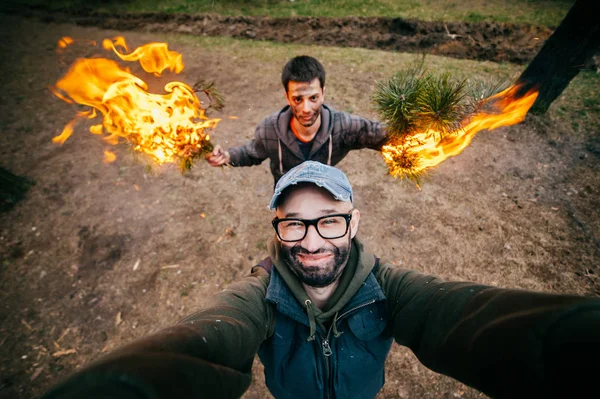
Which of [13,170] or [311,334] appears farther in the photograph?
[13,170]

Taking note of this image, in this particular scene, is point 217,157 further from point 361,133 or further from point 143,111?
point 361,133

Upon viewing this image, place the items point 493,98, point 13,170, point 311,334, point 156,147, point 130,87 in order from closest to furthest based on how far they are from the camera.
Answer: point 311,334
point 493,98
point 156,147
point 130,87
point 13,170

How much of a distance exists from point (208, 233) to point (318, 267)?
3.65 metres

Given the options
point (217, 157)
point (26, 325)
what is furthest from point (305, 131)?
point (26, 325)

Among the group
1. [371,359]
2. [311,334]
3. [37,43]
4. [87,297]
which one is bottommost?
[87,297]

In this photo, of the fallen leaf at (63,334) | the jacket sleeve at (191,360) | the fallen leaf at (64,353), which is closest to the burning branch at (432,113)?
the jacket sleeve at (191,360)

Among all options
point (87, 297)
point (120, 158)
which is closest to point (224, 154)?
point (87, 297)

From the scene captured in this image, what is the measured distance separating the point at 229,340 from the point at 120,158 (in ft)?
23.0

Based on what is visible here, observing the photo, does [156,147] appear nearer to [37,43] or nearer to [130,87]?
[130,87]

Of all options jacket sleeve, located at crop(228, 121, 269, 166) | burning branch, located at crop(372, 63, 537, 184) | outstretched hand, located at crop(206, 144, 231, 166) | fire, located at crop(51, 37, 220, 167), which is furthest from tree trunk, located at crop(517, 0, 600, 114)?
fire, located at crop(51, 37, 220, 167)

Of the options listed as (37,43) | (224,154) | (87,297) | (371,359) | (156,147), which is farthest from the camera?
(37,43)

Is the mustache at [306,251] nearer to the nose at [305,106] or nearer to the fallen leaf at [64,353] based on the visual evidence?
the nose at [305,106]

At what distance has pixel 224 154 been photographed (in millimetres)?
3586

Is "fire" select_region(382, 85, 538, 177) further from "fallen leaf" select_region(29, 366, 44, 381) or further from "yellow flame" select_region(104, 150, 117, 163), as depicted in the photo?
"yellow flame" select_region(104, 150, 117, 163)
